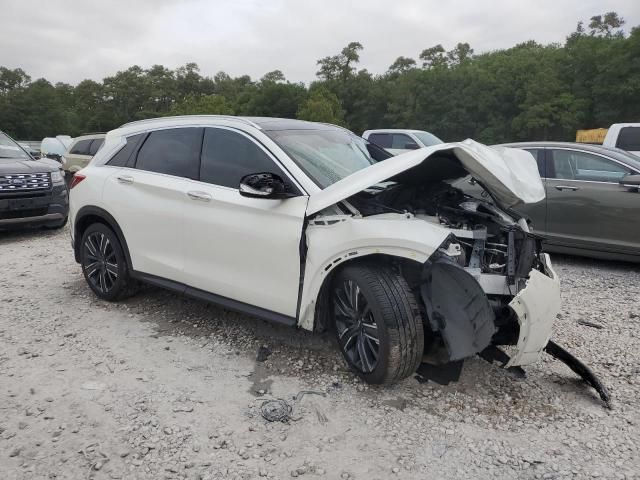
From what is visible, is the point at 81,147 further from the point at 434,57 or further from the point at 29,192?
the point at 434,57

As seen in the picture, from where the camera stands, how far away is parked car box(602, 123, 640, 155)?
9.55 metres

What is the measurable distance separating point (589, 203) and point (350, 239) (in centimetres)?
450

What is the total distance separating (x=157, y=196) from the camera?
418cm

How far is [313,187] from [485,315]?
1381 mm

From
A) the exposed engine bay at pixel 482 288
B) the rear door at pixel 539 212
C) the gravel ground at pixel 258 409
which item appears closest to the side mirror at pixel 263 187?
the exposed engine bay at pixel 482 288

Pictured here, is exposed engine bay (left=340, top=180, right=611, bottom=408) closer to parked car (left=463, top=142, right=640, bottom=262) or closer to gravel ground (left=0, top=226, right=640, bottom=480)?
gravel ground (left=0, top=226, right=640, bottom=480)

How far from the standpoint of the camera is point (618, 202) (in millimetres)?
5984

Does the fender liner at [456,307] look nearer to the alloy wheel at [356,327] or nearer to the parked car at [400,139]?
the alloy wheel at [356,327]

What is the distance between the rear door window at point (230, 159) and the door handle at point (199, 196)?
0.12 m

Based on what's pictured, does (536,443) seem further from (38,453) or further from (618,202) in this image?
(618,202)

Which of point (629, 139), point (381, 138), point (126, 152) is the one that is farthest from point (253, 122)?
point (381, 138)

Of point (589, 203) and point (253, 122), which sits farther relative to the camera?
point (589, 203)

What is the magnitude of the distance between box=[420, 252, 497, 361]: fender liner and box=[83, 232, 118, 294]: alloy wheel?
10.1 feet

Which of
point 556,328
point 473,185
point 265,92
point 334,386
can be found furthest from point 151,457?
point 265,92
